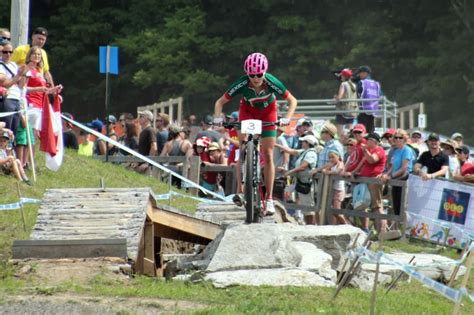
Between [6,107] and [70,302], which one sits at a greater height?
[6,107]

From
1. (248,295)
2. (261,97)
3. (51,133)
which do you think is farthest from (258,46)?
(248,295)

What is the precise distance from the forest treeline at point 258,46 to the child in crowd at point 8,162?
2729cm

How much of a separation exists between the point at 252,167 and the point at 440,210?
17.6 feet

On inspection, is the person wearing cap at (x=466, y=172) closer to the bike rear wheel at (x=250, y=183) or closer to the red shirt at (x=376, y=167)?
the red shirt at (x=376, y=167)

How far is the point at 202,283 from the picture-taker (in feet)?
33.3

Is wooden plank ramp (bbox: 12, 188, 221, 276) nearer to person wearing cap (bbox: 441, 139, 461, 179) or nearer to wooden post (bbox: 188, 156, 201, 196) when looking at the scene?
person wearing cap (bbox: 441, 139, 461, 179)

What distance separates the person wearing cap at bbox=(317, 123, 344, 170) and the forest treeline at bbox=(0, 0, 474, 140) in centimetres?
2315

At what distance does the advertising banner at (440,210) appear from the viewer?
55.4 feet

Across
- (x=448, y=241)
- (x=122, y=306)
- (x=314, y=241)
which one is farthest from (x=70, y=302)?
(x=448, y=241)

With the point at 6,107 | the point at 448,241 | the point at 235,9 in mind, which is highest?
the point at 235,9

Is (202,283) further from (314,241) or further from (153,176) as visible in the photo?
(153,176)

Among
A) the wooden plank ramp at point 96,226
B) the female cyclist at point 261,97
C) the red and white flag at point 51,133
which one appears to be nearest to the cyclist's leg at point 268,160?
the female cyclist at point 261,97

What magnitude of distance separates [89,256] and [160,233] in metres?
3.09

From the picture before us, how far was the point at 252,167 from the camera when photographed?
12.7 meters
